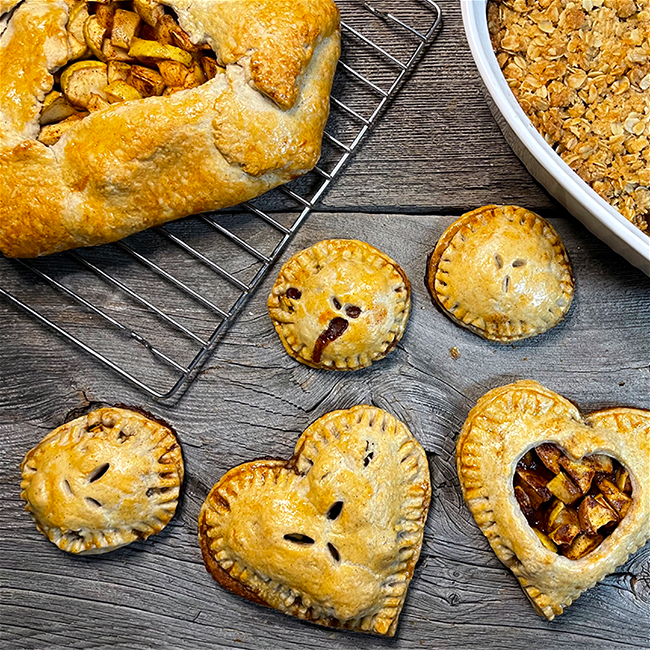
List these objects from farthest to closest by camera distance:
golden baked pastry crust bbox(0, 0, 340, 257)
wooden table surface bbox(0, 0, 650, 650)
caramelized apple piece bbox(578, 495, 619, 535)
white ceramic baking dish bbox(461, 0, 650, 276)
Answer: wooden table surface bbox(0, 0, 650, 650) → caramelized apple piece bbox(578, 495, 619, 535) → golden baked pastry crust bbox(0, 0, 340, 257) → white ceramic baking dish bbox(461, 0, 650, 276)

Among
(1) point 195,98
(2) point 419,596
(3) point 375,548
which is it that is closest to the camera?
(1) point 195,98

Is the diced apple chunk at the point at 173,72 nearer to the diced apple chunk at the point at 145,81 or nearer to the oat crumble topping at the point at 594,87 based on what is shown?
the diced apple chunk at the point at 145,81

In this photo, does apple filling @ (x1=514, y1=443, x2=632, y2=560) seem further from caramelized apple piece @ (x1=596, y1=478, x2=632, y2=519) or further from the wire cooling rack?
the wire cooling rack

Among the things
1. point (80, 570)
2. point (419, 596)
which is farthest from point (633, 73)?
point (80, 570)

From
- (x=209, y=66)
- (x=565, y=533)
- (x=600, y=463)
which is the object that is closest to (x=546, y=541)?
(x=565, y=533)

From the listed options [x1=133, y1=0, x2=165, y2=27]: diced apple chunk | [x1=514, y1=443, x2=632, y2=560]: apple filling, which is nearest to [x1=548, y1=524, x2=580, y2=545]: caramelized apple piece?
[x1=514, y1=443, x2=632, y2=560]: apple filling

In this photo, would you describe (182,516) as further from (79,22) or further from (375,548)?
(79,22)

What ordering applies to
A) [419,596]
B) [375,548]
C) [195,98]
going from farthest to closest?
[419,596]
[375,548]
[195,98]
